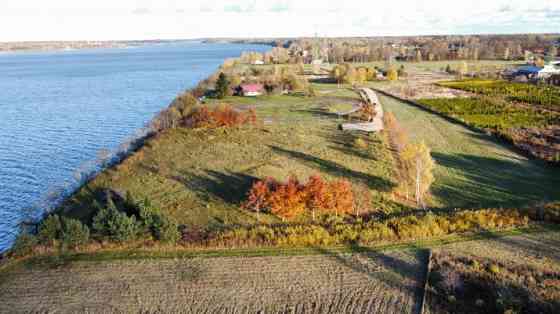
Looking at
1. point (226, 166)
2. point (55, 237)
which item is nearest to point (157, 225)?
point (55, 237)

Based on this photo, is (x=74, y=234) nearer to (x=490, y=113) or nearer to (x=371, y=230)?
(x=371, y=230)

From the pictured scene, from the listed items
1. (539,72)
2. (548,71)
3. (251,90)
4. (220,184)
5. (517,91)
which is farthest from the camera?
(548,71)

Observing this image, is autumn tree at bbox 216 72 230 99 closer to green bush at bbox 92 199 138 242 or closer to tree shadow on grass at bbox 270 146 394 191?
tree shadow on grass at bbox 270 146 394 191

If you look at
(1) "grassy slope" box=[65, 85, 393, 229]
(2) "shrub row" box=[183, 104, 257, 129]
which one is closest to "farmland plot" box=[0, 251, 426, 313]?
(1) "grassy slope" box=[65, 85, 393, 229]

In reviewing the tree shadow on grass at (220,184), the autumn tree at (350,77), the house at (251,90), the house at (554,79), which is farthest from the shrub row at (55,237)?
the house at (554,79)

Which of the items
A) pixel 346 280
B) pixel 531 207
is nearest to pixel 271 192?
pixel 346 280

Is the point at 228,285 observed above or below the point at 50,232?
below

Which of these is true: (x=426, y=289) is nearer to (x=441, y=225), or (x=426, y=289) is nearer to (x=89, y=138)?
(x=441, y=225)

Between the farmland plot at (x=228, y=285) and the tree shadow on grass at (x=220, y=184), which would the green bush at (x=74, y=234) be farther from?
the tree shadow on grass at (x=220, y=184)
